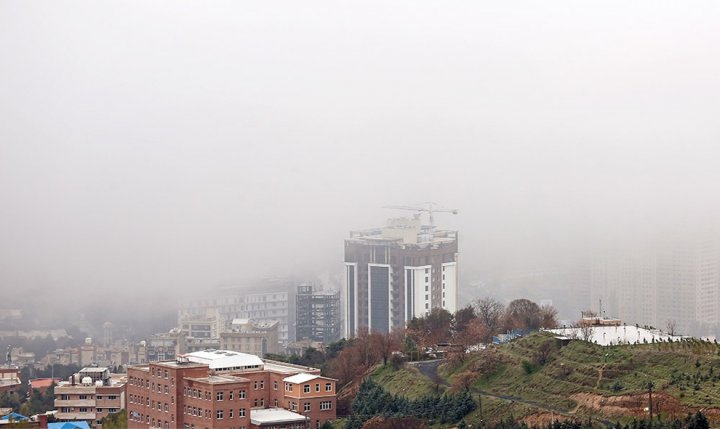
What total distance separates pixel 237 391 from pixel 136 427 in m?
2.47

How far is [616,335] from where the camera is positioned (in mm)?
23625

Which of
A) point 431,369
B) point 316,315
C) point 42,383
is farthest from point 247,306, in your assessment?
point 431,369

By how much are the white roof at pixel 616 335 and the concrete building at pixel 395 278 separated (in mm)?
26292

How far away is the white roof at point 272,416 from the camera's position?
71.7 ft

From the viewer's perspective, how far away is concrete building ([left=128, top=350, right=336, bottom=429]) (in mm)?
22094

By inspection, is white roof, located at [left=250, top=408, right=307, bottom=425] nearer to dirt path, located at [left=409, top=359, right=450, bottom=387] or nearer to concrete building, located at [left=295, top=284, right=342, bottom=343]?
dirt path, located at [left=409, top=359, right=450, bottom=387]

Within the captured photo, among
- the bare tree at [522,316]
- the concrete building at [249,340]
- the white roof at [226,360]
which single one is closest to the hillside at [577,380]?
the white roof at [226,360]

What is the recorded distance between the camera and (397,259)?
171ft

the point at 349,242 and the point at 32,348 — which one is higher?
the point at 349,242

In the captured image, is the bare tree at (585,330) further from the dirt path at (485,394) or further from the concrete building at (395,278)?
the concrete building at (395,278)

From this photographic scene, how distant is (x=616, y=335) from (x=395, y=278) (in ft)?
93.7

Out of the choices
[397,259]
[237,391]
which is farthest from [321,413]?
[397,259]

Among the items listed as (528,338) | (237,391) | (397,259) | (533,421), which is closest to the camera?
(533,421)

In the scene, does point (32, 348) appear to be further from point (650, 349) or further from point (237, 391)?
point (650, 349)
